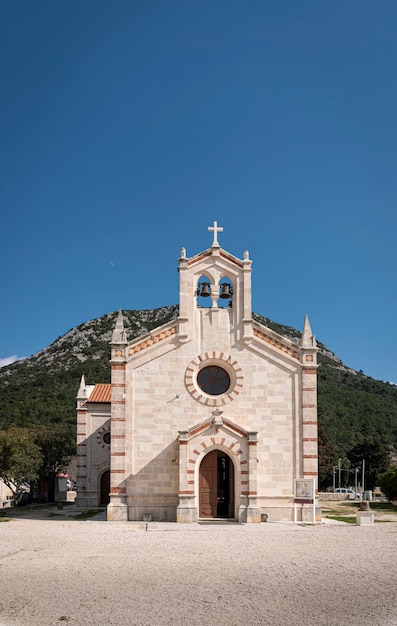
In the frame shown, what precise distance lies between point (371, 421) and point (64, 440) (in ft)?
177

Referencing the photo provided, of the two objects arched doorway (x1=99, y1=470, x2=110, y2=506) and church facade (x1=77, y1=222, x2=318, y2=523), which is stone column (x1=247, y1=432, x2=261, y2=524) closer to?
church facade (x1=77, y1=222, x2=318, y2=523)

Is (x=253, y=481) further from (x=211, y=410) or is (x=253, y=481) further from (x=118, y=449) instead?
(x=118, y=449)

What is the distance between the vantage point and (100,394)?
147 ft

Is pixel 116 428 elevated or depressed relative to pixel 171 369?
depressed

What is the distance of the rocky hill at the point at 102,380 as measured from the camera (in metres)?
78.8

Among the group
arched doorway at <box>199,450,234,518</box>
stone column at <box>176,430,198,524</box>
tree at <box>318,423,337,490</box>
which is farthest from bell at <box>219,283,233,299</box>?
tree at <box>318,423,337,490</box>

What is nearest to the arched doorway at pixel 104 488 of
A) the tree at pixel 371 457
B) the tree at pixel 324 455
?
the tree at pixel 324 455

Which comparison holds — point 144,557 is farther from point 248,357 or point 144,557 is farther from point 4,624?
point 248,357

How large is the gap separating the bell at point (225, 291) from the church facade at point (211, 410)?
0.25 ft

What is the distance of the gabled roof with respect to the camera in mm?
43688

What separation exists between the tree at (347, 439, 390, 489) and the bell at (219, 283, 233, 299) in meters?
51.5

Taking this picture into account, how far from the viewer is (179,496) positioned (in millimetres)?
29031

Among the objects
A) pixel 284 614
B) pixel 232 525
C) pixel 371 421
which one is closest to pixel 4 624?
pixel 284 614

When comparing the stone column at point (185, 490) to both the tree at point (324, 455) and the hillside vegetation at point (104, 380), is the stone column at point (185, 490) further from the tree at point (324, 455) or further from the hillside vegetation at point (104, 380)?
the hillside vegetation at point (104, 380)
